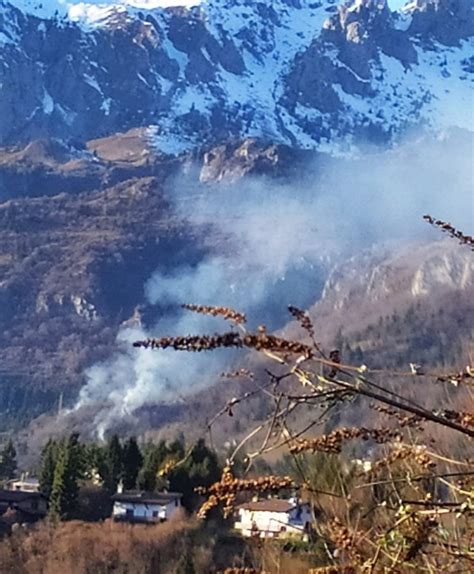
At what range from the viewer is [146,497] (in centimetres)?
3225

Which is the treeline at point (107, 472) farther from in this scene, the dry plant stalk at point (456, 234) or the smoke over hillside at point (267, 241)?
the smoke over hillside at point (267, 241)

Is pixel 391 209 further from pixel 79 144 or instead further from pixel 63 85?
pixel 63 85

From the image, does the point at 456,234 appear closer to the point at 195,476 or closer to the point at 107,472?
the point at 195,476

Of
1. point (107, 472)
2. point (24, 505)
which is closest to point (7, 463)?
point (107, 472)

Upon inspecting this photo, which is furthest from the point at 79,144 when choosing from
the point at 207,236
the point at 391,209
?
the point at 391,209

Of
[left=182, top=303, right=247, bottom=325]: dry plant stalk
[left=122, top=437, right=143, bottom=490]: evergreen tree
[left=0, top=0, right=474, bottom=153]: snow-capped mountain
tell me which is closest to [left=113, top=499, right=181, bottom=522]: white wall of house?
[left=122, top=437, right=143, bottom=490]: evergreen tree

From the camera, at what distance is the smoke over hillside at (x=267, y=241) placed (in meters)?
93.9

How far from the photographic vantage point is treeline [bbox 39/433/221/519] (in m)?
30.4

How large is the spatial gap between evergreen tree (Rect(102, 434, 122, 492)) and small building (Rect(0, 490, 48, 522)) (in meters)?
2.84

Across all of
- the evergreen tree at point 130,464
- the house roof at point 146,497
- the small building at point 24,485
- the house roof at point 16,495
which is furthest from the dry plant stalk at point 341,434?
the small building at point 24,485

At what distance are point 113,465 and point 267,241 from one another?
3622 inches

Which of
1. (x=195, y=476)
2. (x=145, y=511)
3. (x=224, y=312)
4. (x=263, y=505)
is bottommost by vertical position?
(x=145, y=511)

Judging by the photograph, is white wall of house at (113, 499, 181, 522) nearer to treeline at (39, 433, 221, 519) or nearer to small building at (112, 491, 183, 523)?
small building at (112, 491, 183, 523)

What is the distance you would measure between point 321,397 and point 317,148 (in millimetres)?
194888
